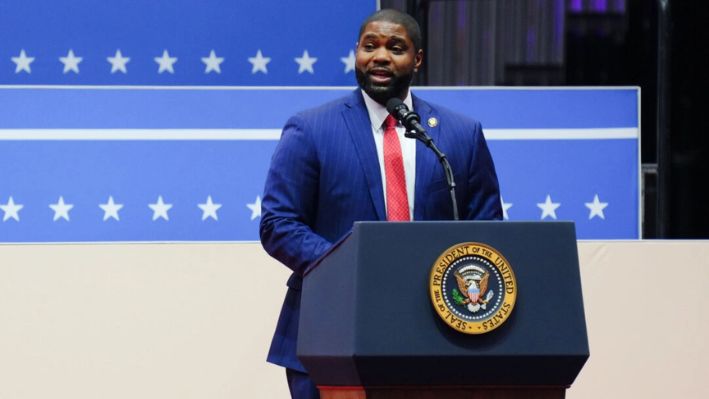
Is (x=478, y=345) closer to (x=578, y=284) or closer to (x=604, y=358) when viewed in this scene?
(x=578, y=284)

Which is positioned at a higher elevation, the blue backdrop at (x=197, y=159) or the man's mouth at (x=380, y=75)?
the man's mouth at (x=380, y=75)

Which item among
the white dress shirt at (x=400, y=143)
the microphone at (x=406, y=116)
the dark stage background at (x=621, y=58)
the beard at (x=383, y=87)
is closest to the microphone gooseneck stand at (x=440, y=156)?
the microphone at (x=406, y=116)

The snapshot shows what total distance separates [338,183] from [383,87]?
0.23 m

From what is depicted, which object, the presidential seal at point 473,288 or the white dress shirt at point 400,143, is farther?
the white dress shirt at point 400,143

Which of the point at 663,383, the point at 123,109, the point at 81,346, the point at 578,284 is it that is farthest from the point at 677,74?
the point at 578,284

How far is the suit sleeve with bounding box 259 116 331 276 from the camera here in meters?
2.61

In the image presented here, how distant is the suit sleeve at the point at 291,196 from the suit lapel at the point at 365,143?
0.32ft

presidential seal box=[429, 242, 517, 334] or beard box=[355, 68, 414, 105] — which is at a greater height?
beard box=[355, 68, 414, 105]

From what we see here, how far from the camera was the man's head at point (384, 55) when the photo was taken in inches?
108

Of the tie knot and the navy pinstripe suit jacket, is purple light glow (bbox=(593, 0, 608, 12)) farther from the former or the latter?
the tie knot

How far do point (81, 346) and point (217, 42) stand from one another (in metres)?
1.06

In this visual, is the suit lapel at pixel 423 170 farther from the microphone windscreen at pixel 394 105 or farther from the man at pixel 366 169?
the microphone windscreen at pixel 394 105

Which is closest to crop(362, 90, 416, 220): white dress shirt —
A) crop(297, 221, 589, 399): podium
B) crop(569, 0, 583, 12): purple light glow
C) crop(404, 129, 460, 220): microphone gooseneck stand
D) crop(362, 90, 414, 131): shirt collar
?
crop(362, 90, 414, 131): shirt collar

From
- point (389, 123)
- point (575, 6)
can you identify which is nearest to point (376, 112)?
point (389, 123)
